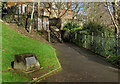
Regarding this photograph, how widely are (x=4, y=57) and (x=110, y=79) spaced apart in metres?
6.64

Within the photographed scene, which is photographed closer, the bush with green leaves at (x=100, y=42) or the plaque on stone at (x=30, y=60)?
the plaque on stone at (x=30, y=60)

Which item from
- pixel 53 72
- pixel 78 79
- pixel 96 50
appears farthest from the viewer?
pixel 96 50

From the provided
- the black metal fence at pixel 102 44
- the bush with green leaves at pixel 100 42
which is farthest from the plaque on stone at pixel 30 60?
the black metal fence at pixel 102 44

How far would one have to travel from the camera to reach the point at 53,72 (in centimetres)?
758

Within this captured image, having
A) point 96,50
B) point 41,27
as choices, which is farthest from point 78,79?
point 41,27

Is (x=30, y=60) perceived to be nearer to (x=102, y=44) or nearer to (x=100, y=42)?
(x=102, y=44)

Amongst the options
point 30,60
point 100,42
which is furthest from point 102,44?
point 30,60

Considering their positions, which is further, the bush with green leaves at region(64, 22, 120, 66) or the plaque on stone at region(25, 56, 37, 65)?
the bush with green leaves at region(64, 22, 120, 66)

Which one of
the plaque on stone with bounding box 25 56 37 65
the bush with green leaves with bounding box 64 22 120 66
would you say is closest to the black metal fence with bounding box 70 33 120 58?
the bush with green leaves with bounding box 64 22 120 66

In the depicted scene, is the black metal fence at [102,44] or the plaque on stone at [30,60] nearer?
the plaque on stone at [30,60]

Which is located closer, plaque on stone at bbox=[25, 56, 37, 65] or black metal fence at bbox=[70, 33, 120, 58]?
plaque on stone at bbox=[25, 56, 37, 65]

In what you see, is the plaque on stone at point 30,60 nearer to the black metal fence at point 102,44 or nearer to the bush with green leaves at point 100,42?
the bush with green leaves at point 100,42

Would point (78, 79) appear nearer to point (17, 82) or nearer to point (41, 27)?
point (17, 82)

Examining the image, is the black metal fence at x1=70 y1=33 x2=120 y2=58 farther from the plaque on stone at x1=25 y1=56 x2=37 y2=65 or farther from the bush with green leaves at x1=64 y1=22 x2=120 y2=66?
the plaque on stone at x1=25 y1=56 x2=37 y2=65
